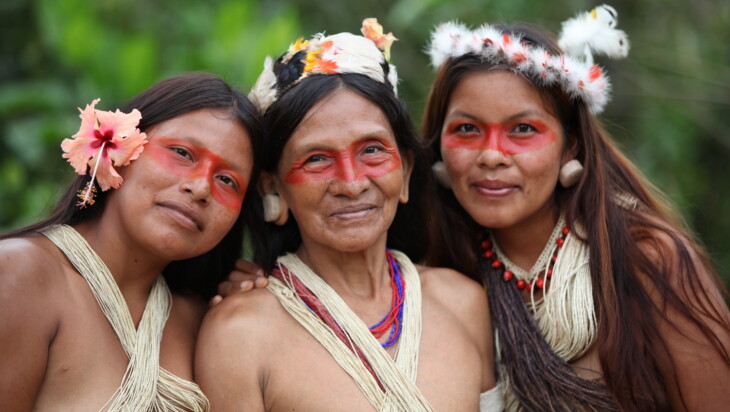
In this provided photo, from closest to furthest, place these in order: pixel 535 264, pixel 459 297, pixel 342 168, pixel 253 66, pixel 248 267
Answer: pixel 342 168 < pixel 248 267 < pixel 459 297 < pixel 535 264 < pixel 253 66

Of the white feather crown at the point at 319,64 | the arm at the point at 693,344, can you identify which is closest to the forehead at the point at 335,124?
the white feather crown at the point at 319,64

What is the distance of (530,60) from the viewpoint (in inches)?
116

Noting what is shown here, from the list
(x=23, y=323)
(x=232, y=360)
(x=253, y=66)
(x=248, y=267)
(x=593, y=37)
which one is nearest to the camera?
(x=23, y=323)

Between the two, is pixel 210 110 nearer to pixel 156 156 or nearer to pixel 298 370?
pixel 156 156

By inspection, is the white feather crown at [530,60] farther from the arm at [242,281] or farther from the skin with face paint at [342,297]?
the arm at [242,281]

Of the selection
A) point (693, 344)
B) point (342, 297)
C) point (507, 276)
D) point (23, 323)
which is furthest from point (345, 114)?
A: point (693, 344)

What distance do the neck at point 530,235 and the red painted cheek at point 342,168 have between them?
0.72 metres

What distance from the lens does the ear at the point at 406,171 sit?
2.94 m

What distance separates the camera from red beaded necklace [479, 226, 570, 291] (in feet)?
9.98

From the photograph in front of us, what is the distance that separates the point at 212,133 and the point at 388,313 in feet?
2.94

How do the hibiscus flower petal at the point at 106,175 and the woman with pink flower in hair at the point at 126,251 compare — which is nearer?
the woman with pink flower in hair at the point at 126,251

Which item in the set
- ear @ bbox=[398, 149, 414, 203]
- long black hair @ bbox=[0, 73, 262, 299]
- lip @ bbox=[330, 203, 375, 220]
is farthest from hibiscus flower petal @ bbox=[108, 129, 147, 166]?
ear @ bbox=[398, 149, 414, 203]

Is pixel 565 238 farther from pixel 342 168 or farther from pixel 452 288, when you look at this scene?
pixel 342 168

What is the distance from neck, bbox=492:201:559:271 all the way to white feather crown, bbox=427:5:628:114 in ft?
1.51
